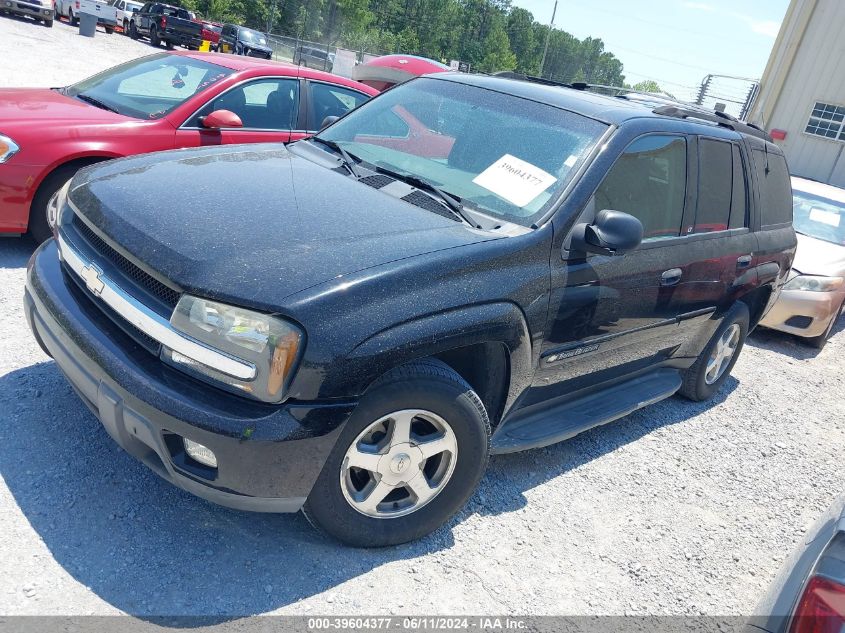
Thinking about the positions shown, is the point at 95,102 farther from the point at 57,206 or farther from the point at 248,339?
the point at 248,339

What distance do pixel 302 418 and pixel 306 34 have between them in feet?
239

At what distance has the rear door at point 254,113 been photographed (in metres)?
5.30

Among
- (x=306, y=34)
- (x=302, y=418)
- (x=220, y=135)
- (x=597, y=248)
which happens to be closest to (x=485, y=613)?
(x=302, y=418)

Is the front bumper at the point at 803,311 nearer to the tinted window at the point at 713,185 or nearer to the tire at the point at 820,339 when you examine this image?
the tire at the point at 820,339

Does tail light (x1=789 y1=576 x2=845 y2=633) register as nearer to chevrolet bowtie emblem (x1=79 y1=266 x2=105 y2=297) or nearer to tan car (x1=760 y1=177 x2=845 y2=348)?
chevrolet bowtie emblem (x1=79 y1=266 x2=105 y2=297)

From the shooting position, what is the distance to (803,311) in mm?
6867

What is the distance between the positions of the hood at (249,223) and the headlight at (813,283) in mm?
5343

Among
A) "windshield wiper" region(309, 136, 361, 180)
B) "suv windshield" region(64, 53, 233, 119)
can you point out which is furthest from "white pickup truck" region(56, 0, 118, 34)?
"windshield wiper" region(309, 136, 361, 180)

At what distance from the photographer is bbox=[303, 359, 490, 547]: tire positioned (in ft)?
8.25

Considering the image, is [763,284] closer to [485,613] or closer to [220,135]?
[485,613]

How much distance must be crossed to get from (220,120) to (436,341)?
3.44 metres

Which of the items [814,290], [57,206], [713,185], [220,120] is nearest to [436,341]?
[57,206]

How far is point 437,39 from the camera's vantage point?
87188 millimetres

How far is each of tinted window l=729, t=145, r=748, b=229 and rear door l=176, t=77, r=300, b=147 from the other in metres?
3.47
